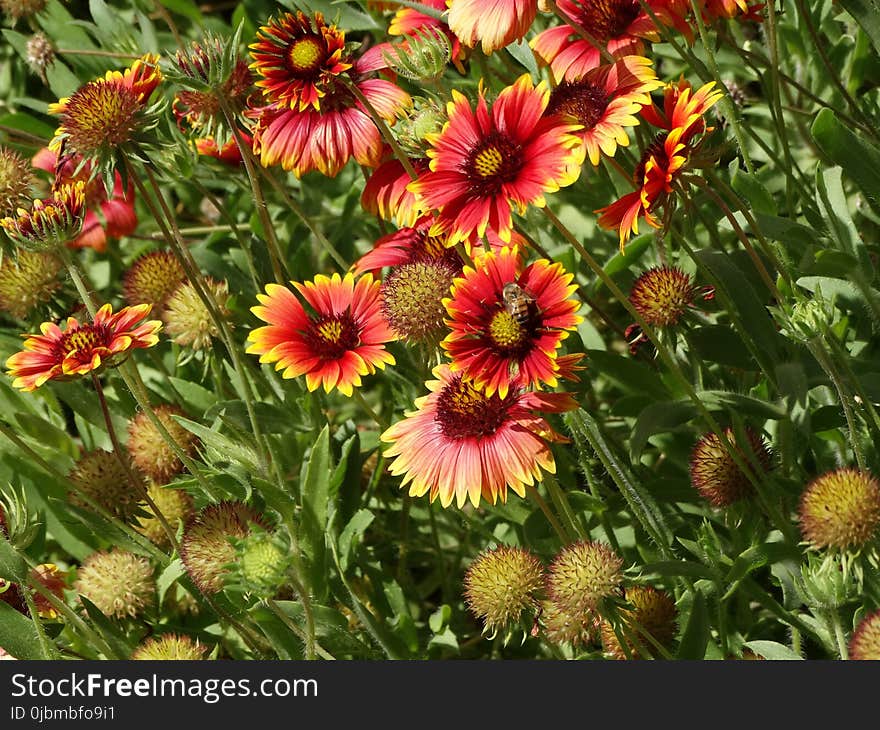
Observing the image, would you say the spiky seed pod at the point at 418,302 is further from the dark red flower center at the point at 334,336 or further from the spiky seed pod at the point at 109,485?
the spiky seed pod at the point at 109,485

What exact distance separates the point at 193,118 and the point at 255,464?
60 centimetres

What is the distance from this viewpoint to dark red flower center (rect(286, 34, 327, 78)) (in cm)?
184

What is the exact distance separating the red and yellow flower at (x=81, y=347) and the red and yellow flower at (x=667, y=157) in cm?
74

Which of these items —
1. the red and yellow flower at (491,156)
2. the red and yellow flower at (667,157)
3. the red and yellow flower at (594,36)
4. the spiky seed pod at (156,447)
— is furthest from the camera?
the spiky seed pod at (156,447)

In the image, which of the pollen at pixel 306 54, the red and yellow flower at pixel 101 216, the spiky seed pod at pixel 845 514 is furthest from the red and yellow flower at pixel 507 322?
the red and yellow flower at pixel 101 216

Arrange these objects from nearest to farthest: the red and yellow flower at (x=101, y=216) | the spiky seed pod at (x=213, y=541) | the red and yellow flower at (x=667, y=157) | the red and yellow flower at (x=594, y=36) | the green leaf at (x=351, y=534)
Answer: the red and yellow flower at (x=667, y=157) → the spiky seed pod at (x=213, y=541) → the red and yellow flower at (x=594, y=36) → the green leaf at (x=351, y=534) → the red and yellow flower at (x=101, y=216)

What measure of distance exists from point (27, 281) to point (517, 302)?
3.66 ft

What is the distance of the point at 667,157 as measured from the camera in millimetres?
1551

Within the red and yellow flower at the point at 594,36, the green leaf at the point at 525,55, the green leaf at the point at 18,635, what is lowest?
the green leaf at the point at 18,635

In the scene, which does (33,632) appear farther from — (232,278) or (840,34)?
(840,34)

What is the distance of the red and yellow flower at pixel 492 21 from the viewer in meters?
1.68

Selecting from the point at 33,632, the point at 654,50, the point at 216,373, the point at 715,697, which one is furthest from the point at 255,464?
the point at 654,50

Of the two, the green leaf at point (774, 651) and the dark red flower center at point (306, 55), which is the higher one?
the dark red flower center at point (306, 55)

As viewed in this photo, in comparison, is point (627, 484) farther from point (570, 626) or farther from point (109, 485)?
point (109, 485)
